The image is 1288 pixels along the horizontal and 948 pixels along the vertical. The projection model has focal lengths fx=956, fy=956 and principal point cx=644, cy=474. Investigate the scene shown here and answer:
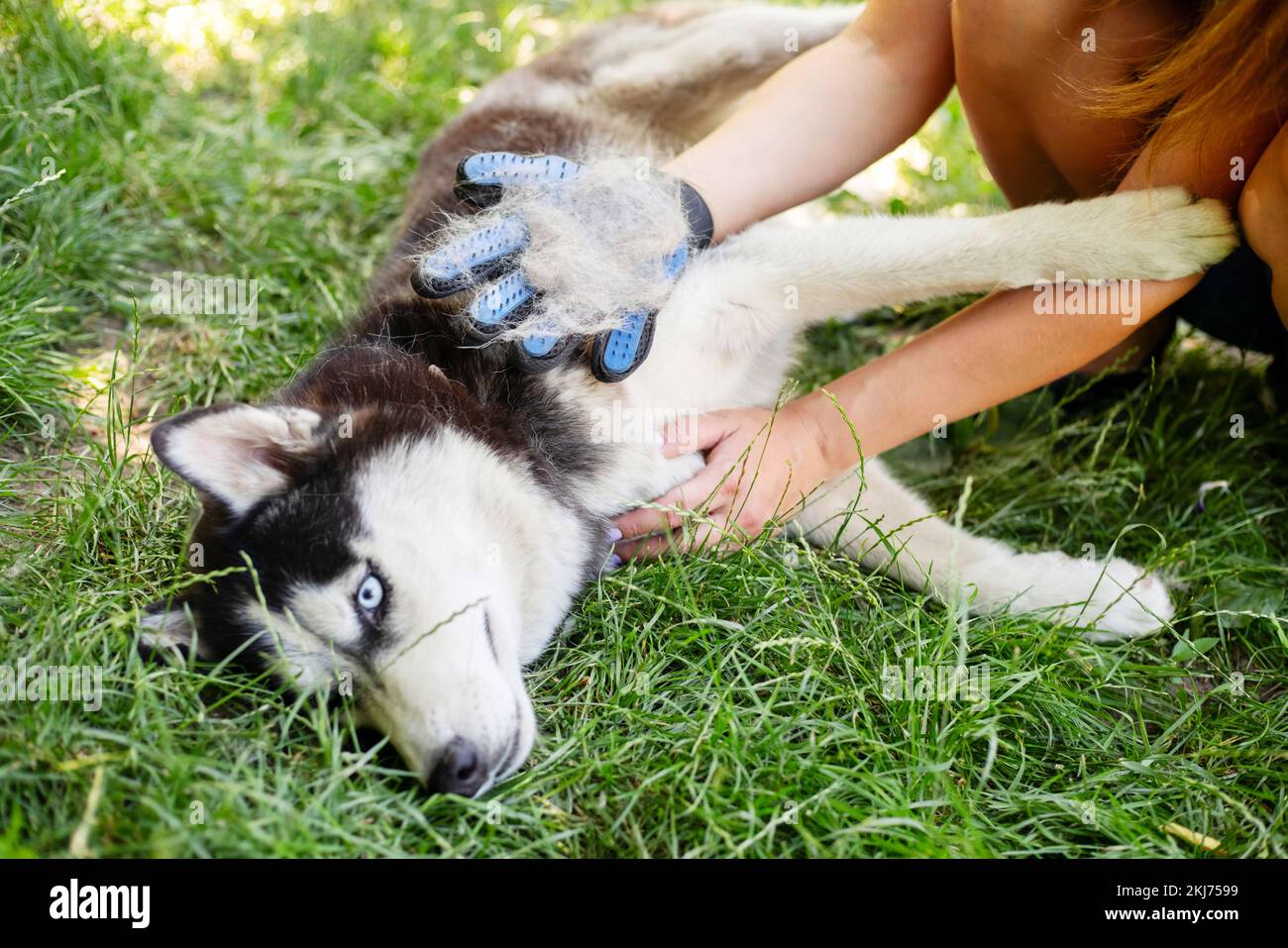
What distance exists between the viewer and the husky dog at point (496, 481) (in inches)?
78.2

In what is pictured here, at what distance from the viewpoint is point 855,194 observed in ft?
13.9

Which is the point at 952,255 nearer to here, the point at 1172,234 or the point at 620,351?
the point at 1172,234

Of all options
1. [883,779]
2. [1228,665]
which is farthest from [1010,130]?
[883,779]

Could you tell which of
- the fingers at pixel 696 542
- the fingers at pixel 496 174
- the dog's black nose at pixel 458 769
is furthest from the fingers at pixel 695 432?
the dog's black nose at pixel 458 769

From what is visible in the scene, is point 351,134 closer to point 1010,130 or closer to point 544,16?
point 544,16

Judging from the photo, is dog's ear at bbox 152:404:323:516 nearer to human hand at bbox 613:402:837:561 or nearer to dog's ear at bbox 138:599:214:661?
dog's ear at bbox 138:599:214:661

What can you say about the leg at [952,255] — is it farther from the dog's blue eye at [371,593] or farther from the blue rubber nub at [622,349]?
the dog's blue eye at [371,593]

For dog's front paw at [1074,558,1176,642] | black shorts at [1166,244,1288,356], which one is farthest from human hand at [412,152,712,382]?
black shorts at [1166,244,1288,356]

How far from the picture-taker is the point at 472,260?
2.32m

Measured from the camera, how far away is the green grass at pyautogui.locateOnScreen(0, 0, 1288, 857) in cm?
187

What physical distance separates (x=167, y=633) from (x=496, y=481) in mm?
779

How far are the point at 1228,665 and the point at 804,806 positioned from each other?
1.38m

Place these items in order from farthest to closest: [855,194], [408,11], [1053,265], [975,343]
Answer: [408,11]
[855,194]
[975,343]
[1053,265]

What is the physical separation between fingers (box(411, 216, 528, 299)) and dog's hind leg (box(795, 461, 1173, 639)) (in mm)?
1047
